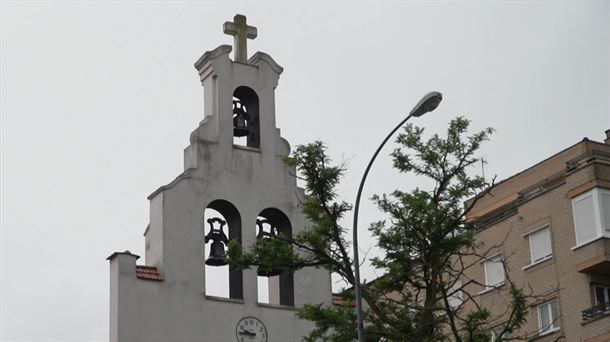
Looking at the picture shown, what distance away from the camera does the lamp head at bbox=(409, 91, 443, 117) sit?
2720 centimetres

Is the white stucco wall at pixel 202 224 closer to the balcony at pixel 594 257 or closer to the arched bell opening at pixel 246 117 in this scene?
the arched bell opening at pixel 246 117

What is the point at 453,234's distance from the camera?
3041 centimetres

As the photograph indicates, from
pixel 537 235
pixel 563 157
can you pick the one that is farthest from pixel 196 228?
pixel 563 157

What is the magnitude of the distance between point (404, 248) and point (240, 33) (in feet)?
A: 32.1

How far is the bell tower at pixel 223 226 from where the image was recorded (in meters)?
34.8

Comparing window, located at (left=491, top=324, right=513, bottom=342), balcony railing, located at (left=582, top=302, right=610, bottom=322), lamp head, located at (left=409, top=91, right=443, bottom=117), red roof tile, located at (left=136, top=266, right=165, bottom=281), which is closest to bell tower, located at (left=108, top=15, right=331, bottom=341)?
red roof tile, located at (left=136, top=266, right=165, bottom=281)

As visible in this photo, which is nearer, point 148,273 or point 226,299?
point 148,273

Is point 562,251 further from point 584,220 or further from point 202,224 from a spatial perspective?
point 202,224

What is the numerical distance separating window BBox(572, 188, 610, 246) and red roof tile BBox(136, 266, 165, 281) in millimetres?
19706

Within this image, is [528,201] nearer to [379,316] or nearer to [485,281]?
[485,281]

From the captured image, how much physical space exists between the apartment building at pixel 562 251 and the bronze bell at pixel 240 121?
1265 centimetres

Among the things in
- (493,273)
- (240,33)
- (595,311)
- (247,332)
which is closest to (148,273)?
(247,332)

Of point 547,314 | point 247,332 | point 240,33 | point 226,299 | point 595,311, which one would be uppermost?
point 240,33

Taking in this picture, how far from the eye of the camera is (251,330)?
3572 cm
